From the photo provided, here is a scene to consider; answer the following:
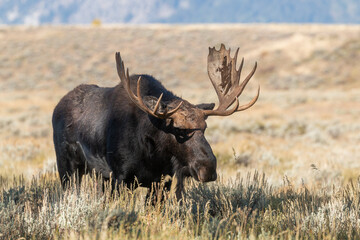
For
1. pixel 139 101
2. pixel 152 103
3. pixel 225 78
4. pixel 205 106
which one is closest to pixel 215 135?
pixel 225 78

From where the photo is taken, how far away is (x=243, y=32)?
71438 millimetres

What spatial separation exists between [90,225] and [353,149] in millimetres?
10775

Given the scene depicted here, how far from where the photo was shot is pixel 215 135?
15.5 m

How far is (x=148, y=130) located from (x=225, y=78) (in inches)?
43.5

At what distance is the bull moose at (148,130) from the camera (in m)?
4.77

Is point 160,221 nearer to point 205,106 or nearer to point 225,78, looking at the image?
point 205,106

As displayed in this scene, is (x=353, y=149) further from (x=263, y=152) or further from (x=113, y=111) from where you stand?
(x=113, y=111)

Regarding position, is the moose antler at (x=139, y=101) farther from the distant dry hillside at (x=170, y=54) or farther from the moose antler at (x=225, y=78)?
the distant dry hillside at (x=170, y=54)

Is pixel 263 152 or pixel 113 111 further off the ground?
pixel 113 111

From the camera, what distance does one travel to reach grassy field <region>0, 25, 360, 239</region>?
4445 millimetres

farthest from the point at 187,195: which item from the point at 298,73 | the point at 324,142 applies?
the point at 298,73

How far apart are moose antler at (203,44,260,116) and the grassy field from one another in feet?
3.19

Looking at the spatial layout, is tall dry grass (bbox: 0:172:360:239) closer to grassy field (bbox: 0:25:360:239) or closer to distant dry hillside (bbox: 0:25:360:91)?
grassy field (bbox: 0:25:360:239)

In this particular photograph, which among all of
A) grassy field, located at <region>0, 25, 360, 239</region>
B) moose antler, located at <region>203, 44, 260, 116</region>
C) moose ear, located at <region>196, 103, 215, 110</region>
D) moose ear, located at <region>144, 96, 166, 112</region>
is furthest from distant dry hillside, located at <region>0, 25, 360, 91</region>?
moose ear, located at <region>144, 96, 166, 112</region>
